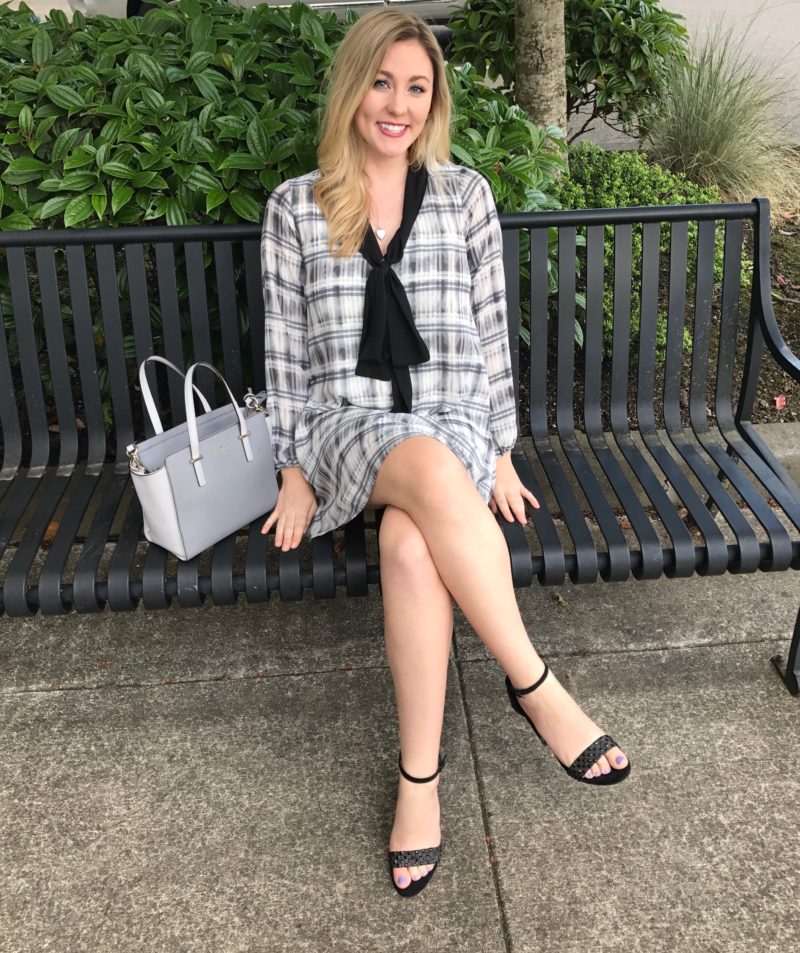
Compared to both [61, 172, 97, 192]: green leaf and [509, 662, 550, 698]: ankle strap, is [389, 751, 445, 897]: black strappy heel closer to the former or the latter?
[509, 662, 550, 698]: ankle strap

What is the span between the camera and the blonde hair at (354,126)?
7.75 ft

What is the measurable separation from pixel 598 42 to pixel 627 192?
1729 millimetres

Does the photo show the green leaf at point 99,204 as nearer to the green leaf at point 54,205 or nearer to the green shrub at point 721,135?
the green leaf at point 54,205

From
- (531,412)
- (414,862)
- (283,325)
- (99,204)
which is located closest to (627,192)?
(531,412)

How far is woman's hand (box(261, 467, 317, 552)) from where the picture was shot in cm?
246

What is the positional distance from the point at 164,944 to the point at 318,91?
2523 millimetres

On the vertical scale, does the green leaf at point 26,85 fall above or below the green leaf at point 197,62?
below

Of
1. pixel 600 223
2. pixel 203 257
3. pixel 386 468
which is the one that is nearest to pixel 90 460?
pixel 203 257

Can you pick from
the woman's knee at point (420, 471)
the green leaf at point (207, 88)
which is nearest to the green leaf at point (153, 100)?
the green leaf at point (207, 88)

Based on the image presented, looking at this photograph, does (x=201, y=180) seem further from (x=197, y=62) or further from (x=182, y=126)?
(x=197, y=62)

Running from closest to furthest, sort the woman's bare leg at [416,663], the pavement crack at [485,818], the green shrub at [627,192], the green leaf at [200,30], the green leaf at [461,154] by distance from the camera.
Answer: the pavement crack at [485,818] → the woman's bare leg at [416,663] → the green leaf at [461,154] → the green leaf at [200,30] → the green shrub at [627,192]

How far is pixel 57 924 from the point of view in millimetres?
2043

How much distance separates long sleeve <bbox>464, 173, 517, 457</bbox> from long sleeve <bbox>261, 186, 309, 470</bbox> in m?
0.48

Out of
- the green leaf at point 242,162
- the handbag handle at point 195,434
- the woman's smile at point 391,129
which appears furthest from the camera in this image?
the green leaf at point 242,162
